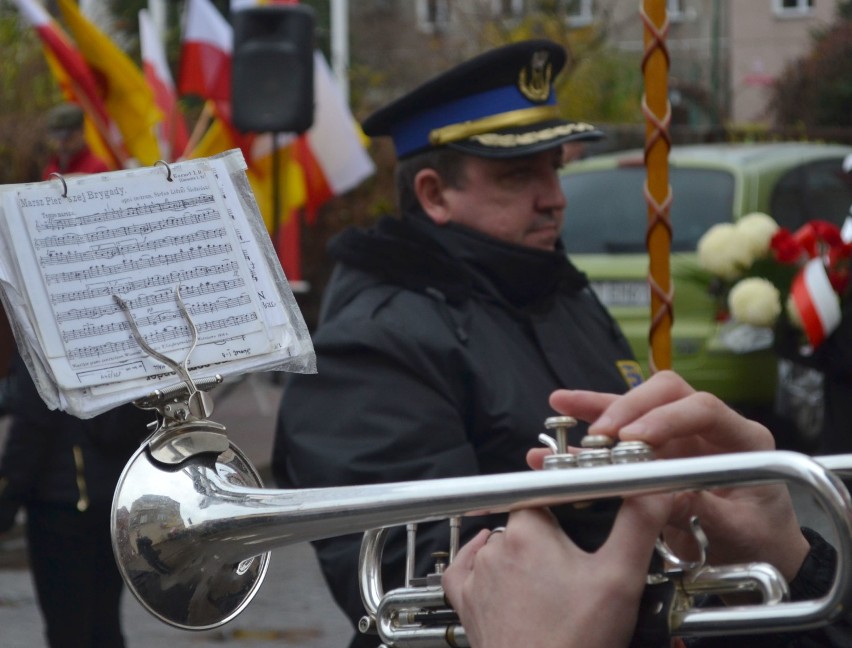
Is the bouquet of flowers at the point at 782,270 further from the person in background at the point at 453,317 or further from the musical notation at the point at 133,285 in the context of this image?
the musical notation at the point at 133,285

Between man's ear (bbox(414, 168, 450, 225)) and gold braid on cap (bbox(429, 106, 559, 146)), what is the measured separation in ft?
0.20

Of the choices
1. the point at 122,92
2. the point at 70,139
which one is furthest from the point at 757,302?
the point at 122,92

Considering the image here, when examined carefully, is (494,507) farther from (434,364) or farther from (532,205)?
(532,205)

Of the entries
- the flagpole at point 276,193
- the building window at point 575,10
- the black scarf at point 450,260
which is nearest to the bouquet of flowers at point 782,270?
the black scarf at point 450,260

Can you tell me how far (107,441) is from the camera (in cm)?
394

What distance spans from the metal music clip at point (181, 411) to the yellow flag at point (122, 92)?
289 inches

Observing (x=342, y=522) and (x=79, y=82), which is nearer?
(x=342, y=522)

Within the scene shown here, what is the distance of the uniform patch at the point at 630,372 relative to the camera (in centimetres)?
265

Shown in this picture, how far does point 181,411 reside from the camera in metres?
1.30

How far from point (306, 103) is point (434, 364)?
542cm

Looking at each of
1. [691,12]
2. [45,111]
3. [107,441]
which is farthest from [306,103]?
[691,12]

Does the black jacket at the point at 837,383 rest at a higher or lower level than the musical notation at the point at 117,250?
lower

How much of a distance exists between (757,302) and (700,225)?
2.29 m

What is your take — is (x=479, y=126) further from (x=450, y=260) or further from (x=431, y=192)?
(x=450, y=260)
